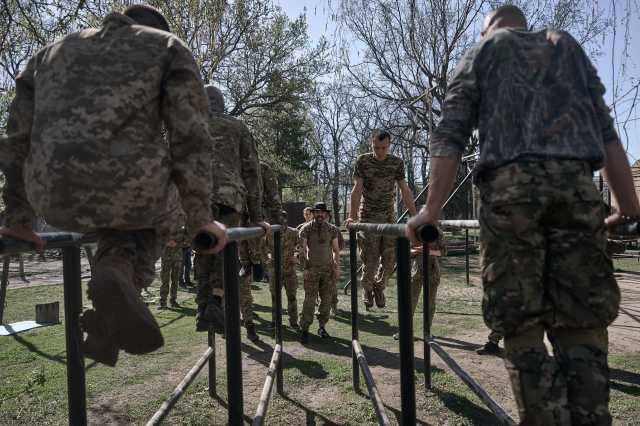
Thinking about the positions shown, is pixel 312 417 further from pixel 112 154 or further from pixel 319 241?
pixel 319 241

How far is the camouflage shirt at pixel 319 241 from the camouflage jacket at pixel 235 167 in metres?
2.44

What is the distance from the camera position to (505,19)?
1929 mm

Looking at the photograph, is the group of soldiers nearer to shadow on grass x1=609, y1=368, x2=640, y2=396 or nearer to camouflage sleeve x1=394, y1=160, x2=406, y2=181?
shadow on grass x1=609, y1=368, x2=640, y2=396

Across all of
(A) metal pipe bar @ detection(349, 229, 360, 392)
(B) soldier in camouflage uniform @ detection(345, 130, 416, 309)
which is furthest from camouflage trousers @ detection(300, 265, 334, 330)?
(A) metal pipe bar @ detection(349, 229, 360, 392)

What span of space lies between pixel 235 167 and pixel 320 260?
2814 mm

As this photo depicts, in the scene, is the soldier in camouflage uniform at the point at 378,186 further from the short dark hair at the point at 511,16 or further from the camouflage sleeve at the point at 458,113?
the camouflage sleeve at the point at 458,113

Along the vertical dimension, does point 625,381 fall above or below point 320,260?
below

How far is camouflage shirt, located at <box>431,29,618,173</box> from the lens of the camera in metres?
1.66

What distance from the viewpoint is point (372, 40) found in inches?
722

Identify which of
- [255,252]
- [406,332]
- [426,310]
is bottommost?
[426,310]

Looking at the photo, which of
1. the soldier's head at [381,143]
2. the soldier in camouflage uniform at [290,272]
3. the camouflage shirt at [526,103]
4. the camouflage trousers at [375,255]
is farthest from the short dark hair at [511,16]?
the soldier in camouflage uniform at [290,272]

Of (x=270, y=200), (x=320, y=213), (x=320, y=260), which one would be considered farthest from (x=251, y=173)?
(x=320, y=213)

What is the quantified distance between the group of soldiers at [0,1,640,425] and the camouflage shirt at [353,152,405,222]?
378cm

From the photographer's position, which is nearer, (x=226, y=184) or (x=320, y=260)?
(x=226, y=184)
